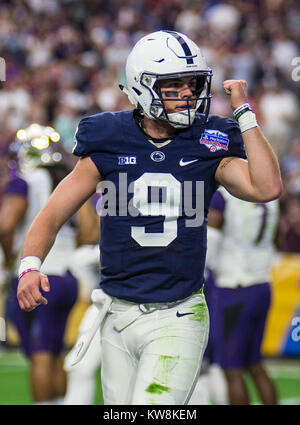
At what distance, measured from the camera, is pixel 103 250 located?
342cm

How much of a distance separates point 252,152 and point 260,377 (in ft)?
8.98

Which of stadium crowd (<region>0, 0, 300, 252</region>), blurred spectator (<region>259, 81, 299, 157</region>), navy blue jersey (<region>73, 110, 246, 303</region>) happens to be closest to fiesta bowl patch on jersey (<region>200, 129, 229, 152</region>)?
navy blue jersey (<region>73, 110, 246, 303</region>)

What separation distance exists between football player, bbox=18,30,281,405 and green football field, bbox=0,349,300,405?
333 centimetres

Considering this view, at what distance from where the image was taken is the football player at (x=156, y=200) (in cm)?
327

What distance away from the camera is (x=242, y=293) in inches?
222

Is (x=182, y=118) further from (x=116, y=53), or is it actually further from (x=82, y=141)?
(x=116, y=53)

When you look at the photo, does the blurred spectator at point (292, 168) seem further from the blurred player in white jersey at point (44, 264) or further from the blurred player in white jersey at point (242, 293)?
the blurred player in white jersey at point (44, 264)

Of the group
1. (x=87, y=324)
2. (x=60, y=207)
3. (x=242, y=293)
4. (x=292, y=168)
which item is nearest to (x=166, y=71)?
(x=60, y=207)

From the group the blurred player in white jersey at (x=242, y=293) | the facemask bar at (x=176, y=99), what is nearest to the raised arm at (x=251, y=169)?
the facemask bar at (x=176, y=99)

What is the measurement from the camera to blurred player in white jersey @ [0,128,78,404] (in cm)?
509

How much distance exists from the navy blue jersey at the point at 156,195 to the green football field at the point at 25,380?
3.41 meters

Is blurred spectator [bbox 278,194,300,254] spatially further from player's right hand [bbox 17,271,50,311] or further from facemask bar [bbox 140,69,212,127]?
player's right hand [bbox 17,271,50,311]
